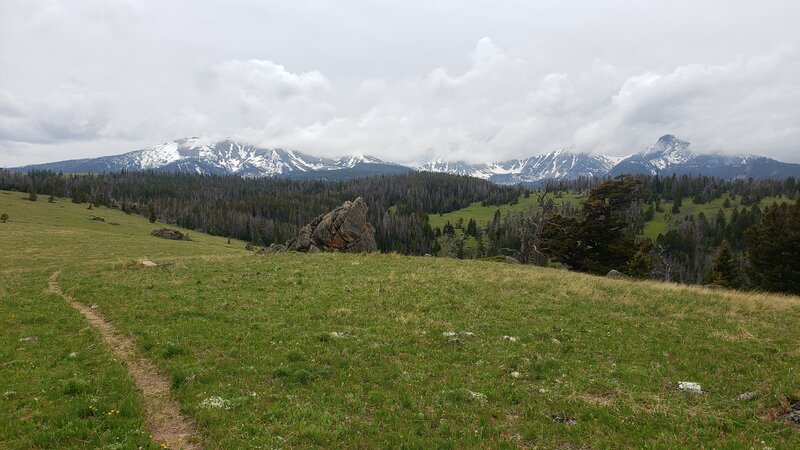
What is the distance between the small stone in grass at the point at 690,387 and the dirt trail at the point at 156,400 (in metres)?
13.6

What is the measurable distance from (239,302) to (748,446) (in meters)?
21.7

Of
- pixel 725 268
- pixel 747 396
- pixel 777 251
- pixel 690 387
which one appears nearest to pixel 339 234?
pixel 690 387

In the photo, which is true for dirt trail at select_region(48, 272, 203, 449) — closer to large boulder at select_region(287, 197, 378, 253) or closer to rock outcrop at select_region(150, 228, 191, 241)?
large boulder at select_region(287, 197, 378, 253)

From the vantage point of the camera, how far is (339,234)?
53.3 m

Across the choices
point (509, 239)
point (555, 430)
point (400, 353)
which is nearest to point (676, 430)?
point (555, 430)

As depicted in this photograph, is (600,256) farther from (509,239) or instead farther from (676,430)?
(509,239)

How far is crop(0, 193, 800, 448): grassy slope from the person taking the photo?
1030cm

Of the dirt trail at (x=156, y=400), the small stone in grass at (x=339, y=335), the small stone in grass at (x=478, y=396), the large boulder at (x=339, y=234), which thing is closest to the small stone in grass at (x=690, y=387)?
the small stone in grass at (x=478, y=396)

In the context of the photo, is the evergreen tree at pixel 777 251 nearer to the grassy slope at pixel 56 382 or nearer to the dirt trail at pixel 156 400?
the dirt trail at pixel 156 400

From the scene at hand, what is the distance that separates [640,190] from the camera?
164 ft

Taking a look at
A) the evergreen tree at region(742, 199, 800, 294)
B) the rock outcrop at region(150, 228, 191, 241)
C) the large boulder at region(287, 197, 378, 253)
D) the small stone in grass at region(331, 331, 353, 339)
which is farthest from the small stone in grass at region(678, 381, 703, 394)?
the rock outcrop at region(150, 228, 191, 241)

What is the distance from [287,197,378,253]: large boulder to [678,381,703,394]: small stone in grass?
42.7m

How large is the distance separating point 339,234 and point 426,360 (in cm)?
3945

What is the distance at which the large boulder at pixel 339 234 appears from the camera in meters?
52.7
